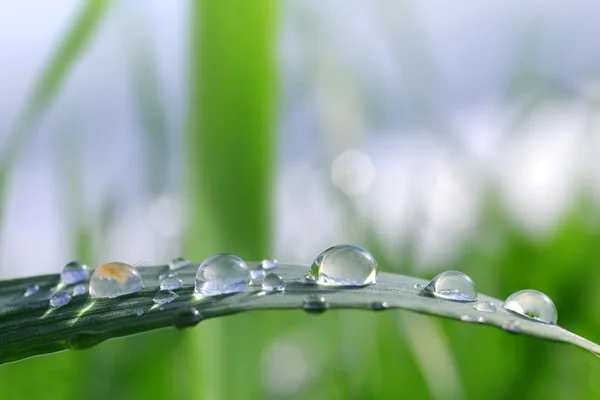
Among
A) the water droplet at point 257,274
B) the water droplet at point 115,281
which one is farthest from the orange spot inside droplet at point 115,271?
the water droplet at point 257,274

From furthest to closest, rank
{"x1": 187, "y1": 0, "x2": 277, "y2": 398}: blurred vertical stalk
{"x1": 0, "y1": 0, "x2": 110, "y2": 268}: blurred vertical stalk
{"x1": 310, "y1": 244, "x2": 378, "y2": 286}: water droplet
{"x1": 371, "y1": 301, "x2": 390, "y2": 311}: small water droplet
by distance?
{"x1": 0, "y1": 0, "x2": 110, "y2": 268}: blurred vertical stalk
{"x1": 187, "y1": 0, "x2": 277, "y2": 398}: blurred vertical stalk
{"x1": 310, "y1": 244, "x2": 378, "y2": 286}: water droplet
{"x1": 371, "y1": 301, "x2": 390, "y2": 311}: small water droplet

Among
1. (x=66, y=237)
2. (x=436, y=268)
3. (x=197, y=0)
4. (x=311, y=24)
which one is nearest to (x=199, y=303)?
(x=197, y=0)

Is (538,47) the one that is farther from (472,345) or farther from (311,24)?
(472,345)

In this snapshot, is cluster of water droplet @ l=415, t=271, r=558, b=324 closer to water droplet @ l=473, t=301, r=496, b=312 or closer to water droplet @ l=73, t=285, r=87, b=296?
water droplet @ l=473, t=301, r=496, b=312

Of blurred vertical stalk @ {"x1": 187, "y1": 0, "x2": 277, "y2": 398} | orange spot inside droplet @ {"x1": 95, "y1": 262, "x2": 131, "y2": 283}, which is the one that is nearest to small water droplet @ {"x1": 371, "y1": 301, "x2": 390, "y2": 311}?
orange spot inside droplet @ {"x1": 95, "y1": 262, "x2": 131, "y2": 283}

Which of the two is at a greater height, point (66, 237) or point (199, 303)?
point (199, 303)

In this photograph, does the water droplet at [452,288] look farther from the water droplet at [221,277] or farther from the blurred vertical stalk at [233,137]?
the blurred vertical stalk at [233,137]

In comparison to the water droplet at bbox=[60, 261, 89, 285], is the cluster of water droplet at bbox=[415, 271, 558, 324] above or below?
below
